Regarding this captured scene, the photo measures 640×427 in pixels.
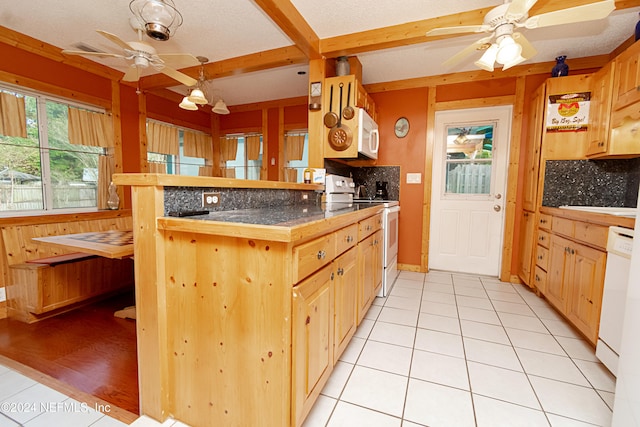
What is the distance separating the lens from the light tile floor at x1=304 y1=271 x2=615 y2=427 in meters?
1.37

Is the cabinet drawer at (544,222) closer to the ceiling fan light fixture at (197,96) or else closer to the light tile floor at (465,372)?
the light tile floor at (465,372)

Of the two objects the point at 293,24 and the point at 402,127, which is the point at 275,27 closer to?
the point at 293,24

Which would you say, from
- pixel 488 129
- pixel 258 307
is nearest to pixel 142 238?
pixel 258 307

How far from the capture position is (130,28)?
271 centimetres

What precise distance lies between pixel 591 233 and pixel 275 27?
3.10 meters

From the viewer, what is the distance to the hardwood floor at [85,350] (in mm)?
1583

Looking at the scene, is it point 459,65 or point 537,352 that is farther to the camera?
point 459,65

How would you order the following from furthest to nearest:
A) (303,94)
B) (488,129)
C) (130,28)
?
(303,94) < (488,129) < (130,28)

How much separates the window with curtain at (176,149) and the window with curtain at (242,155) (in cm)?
32

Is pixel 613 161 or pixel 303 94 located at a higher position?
pixel 303 94

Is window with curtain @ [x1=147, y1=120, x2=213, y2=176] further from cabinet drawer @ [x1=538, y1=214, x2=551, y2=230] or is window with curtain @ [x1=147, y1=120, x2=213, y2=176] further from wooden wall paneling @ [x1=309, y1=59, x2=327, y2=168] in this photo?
cabinet drawer @ [x1=538, y1=214, x2=551, y2=230]

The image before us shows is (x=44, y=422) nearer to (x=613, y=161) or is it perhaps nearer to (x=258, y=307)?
(x=258, y=307)

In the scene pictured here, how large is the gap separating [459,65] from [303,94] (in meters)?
2.35

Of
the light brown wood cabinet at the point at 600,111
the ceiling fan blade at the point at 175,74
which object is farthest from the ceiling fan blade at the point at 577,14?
the ceiling fan blade at the point at 175,74
